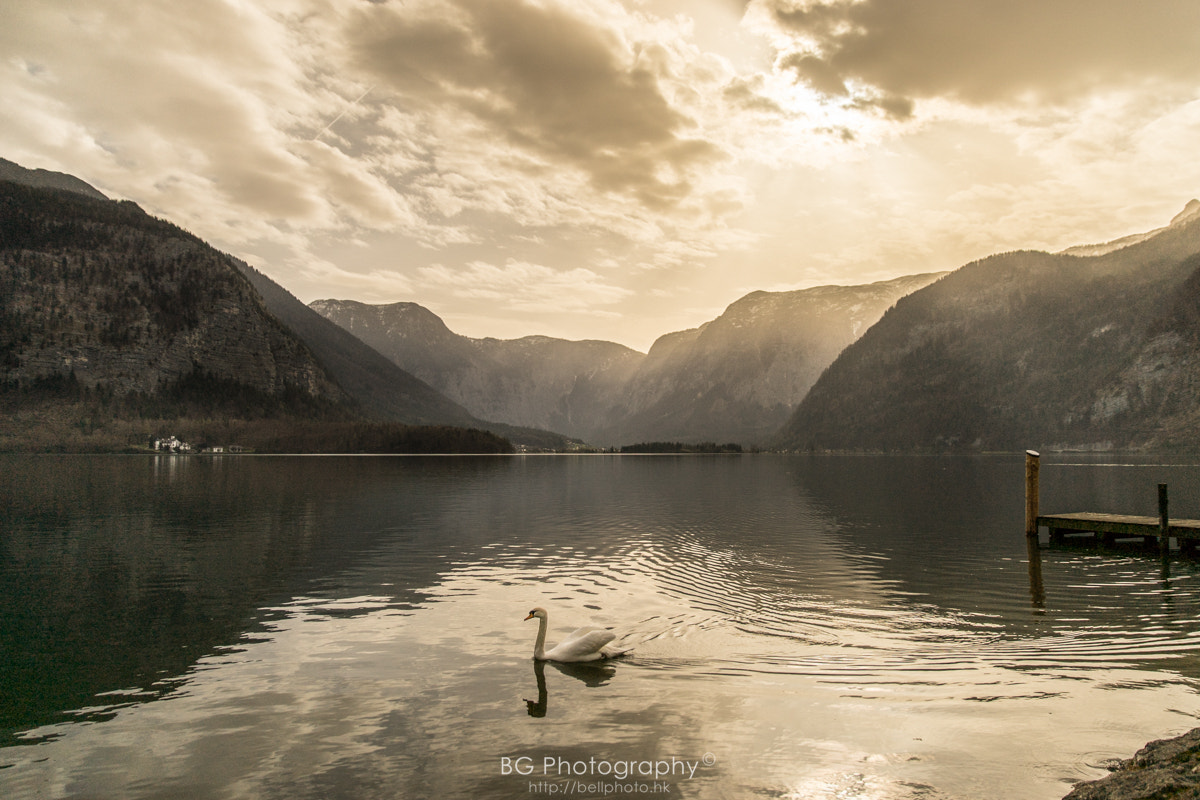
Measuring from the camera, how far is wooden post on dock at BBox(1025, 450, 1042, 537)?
47.9m

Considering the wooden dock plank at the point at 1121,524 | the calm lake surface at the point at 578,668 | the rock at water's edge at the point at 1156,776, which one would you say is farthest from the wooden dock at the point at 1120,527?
the rock at water's edge at the point at 1156,776

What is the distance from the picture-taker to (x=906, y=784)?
1228cm

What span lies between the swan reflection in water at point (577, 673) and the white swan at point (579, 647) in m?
0.18

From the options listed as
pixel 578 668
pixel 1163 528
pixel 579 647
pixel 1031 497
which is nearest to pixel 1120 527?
pixel 1163 528

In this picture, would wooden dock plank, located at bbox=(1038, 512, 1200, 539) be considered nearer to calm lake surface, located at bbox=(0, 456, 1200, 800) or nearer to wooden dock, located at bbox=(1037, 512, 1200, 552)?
wooden dock, located at bbox=(1037, 512, 1200, 552)

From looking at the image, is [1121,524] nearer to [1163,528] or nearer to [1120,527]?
[1120,527]

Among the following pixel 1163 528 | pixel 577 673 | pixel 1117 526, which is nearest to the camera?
pixel 577 673

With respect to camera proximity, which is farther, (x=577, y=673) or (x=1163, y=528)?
(x=1163, y=528)

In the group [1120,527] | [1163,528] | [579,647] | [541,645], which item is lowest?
[541,645]

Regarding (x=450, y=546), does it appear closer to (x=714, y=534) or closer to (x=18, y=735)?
(x=714, y=534)

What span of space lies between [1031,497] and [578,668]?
43628 mm

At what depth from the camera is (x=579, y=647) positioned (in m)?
19.9

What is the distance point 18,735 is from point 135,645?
23.3ft

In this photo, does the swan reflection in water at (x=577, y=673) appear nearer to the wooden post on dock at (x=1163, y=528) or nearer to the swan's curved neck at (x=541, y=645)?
the swan's curved neck at (x=541, y=645)
